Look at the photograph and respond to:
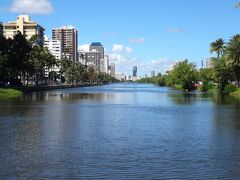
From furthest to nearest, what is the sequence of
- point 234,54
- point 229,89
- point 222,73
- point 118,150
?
point 222,73, point 229,89, point 234,54, point 118,150

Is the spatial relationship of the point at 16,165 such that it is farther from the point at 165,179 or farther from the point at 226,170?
the point at 226,170

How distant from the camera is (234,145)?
76.0 feet

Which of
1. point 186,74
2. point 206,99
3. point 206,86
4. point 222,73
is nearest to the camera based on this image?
point 206,99

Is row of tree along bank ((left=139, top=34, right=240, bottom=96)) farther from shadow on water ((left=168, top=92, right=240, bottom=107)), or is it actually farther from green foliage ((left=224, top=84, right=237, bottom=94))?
shadow on water ((left=168, top=92, right=240, bottom=107))

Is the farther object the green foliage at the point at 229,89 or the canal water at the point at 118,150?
the green foliage at the point at 229,89

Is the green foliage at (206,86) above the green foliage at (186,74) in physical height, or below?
below

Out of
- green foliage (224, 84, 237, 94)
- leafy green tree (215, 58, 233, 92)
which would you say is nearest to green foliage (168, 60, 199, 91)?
leafy green tree (215, 58, 233, 92)

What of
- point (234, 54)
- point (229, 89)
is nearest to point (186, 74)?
point (229, 89)

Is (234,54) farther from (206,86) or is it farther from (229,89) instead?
(206,86)

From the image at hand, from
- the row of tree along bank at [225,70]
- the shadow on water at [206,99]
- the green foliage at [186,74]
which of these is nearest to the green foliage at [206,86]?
the row of tree along bank at [225,70]

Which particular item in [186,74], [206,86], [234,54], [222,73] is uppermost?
[234,54]

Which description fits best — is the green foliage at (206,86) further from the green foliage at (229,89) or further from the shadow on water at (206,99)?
the shadow on water at (206,99)

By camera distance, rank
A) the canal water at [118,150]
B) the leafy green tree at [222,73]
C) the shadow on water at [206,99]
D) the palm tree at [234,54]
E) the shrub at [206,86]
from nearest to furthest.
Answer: the canal water at [118,150] → the shadow on water at [206,99] → the palm tree at [234,54] → the leafy green tree at [222,73] → the shrub at [206,86]

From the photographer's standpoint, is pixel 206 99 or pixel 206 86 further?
pixel 206 86
